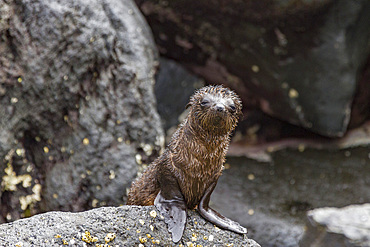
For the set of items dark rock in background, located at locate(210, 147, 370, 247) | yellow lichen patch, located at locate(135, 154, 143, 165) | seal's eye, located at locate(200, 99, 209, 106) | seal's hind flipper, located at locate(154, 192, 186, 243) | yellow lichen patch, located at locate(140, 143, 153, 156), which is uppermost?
seal's eye, located at locate(200, 99, 209, 106)

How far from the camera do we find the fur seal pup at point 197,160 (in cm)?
310

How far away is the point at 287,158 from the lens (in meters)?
6.69

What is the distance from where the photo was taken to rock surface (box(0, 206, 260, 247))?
2.86m

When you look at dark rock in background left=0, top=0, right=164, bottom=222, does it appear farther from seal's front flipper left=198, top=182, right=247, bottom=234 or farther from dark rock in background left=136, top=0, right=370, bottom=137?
→ dark rock in background left=136, top=0, right=370, bottom=137

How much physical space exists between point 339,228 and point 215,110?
4.51 ft

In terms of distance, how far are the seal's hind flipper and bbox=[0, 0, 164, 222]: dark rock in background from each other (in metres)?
1.31

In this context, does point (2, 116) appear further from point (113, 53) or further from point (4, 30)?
point (113, 53)

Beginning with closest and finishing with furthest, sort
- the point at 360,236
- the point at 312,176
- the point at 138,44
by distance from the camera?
1. the point at 360,236
2. the point at 138,44
3. the point at 312,176

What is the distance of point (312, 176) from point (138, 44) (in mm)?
2806

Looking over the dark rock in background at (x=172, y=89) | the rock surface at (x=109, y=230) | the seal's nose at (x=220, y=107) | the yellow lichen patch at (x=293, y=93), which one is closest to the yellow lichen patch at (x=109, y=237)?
the rock surface at (x=109, y=230)

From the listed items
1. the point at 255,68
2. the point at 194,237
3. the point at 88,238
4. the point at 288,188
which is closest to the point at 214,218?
the point at 194,237

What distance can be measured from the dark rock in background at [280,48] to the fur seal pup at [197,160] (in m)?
2.91

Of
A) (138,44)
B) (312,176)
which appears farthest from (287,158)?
(138,44)

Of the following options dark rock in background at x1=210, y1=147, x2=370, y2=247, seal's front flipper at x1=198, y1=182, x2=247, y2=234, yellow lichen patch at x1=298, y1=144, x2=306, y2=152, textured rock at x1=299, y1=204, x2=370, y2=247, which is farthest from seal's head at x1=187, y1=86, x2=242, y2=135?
yellow lichen patch at x1=298, y1=144, x2=306, y2=152
